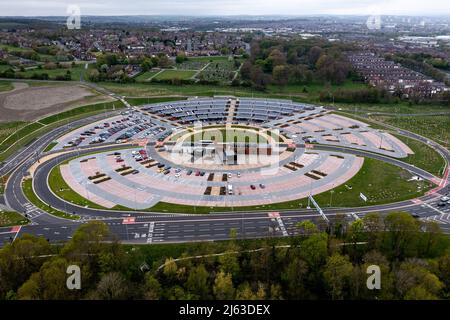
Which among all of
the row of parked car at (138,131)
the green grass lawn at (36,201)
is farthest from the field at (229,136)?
the green grass lawn at (36,201)

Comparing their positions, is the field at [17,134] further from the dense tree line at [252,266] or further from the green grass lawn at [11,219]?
the dense tree line at [252,266]

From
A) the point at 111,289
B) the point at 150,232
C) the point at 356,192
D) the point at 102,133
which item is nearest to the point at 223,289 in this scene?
the point at 111,289

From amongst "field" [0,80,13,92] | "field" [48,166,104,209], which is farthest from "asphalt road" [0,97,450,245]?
"field" [0,80,13,92]

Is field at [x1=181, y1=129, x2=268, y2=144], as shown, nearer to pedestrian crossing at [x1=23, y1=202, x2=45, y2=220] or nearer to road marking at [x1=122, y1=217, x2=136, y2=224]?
road marking at [x1=122, y1=217, x2=136, y2=224]

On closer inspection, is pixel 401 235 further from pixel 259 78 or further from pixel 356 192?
pixel 259 78
